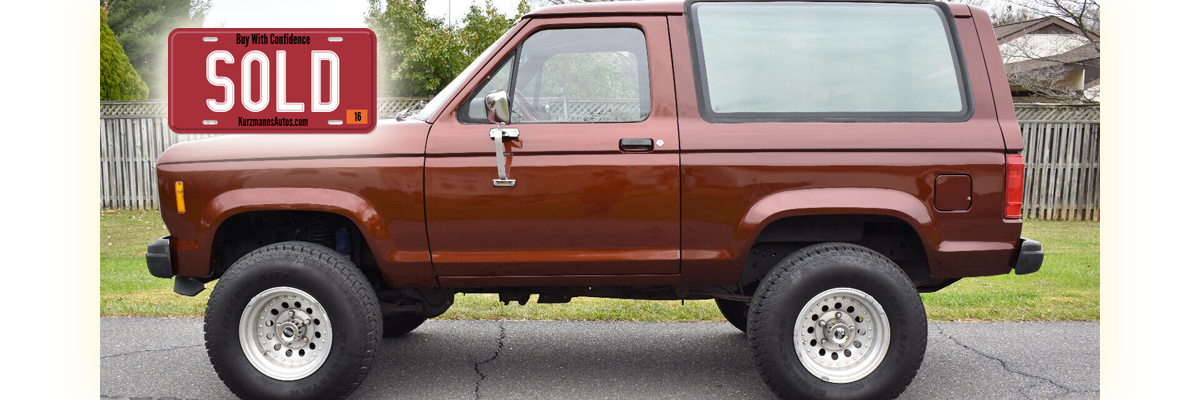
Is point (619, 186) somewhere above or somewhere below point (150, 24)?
below

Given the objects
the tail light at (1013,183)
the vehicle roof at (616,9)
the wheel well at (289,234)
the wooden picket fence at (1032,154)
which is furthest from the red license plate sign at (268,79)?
the wooden picket fence at (1032,154)

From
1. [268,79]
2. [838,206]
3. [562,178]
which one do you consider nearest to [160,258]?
[268,79]

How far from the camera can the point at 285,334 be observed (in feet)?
13.3

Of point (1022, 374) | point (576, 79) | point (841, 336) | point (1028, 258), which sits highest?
point (576, 79)

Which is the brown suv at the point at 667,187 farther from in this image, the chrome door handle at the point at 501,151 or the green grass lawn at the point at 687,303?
the green grass lawn at the point at 687,303

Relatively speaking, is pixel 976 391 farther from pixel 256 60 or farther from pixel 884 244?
pixel 256 60

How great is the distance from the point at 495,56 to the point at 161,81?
93.7ft

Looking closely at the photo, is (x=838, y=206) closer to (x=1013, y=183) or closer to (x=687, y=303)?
(x=1013, y=183)

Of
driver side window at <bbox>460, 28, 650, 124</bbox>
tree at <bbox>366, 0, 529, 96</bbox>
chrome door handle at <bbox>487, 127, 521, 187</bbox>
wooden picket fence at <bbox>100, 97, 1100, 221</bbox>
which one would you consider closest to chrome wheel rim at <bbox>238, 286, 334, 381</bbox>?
chrome door handle at <bbox>487, 127, 521, 187</bbox>

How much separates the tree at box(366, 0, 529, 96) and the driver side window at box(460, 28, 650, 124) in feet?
32.7

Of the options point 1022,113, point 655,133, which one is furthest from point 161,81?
point 655,133

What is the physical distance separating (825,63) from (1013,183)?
3.55ft

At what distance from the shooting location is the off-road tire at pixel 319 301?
3938 millimetres

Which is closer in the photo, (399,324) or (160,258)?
(160,258)
